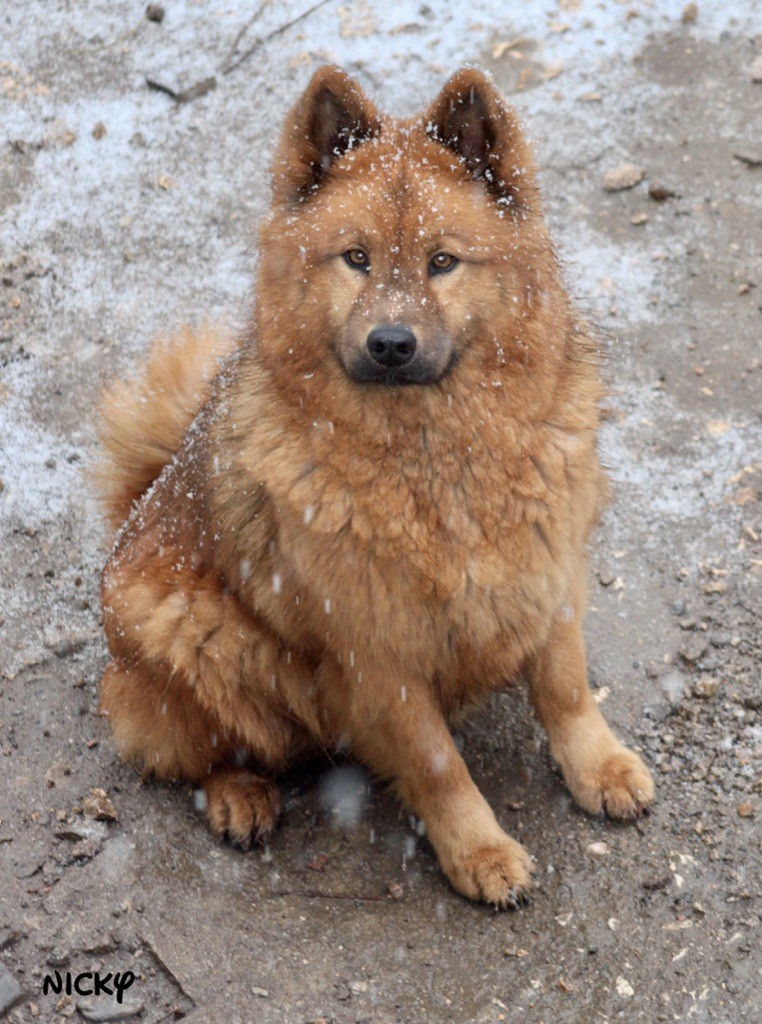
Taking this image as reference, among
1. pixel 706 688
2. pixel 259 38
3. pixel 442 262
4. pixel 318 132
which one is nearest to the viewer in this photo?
pixel 442 262

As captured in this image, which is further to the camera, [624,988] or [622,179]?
[622,179]

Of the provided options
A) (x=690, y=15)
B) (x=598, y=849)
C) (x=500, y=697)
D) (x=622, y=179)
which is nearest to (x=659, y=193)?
(x=622, y=179)

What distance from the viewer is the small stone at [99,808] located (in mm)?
3693

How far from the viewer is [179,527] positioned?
370 cm

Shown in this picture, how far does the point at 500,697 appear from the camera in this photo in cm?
412

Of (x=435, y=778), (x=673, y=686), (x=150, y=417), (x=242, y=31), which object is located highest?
(x=242, y=31)

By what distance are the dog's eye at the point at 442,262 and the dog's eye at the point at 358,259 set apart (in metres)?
0.16

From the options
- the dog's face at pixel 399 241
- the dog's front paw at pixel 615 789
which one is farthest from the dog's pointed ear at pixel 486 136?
the dog's front paw at pixel 615 789

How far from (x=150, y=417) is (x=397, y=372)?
Result: 4.60 ft

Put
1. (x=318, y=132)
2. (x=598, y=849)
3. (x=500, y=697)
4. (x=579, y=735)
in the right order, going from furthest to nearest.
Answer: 1. (x=500, y=697)
2. (x=579, y=735)
3. (x=598, y=849)
4. (x=318, y=132)

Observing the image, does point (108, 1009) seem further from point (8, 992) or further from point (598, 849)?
point (598, 849)

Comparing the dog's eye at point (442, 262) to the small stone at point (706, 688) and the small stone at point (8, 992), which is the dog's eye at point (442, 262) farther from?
the small stone at point (8, 992)

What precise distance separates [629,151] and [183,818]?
13.3ft

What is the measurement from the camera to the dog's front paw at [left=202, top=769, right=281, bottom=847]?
3.63m
